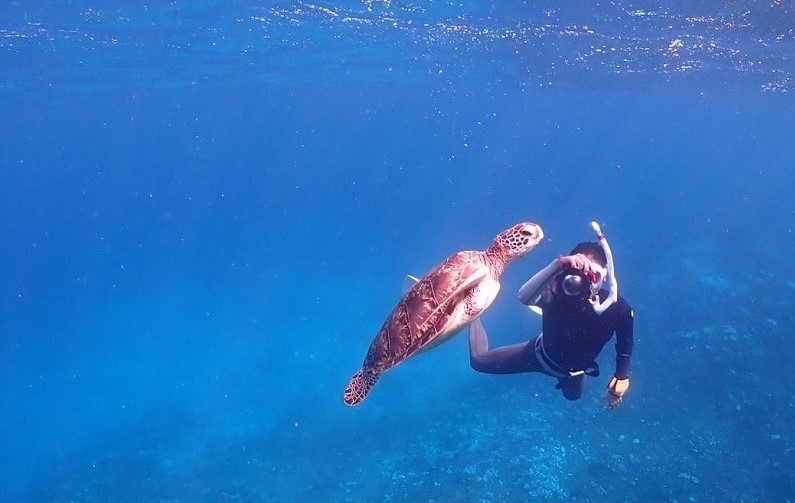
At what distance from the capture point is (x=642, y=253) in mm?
19516

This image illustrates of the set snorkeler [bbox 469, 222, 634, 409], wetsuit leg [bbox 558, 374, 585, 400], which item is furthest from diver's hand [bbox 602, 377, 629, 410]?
wetsuit leg [bbox 558, 374, 585, 400]

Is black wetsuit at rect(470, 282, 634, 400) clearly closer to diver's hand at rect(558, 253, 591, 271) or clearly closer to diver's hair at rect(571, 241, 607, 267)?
diver's hair at rect(571, 241, 607, 267)

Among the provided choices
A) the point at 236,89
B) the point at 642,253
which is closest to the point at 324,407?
the point at 642,253

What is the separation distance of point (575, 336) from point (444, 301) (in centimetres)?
148

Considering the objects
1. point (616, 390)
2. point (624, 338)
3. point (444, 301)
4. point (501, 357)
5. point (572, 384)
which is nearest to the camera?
point (444, 301)

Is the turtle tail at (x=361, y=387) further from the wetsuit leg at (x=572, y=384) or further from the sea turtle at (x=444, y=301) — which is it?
the wetsuit leg at (x=572, y=384)

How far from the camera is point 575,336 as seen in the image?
514 cm

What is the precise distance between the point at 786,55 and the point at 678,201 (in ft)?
41.9

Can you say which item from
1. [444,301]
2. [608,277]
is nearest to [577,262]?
[608,277]

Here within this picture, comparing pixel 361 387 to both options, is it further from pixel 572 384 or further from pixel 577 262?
pixel 572 384

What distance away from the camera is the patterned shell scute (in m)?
4.80

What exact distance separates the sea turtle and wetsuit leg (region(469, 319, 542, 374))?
184cm

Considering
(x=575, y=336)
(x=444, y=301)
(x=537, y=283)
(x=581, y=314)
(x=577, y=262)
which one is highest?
(x=577, y=262)

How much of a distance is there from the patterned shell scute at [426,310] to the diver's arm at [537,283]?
0.56 meters
